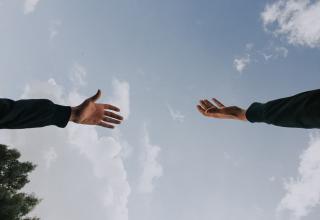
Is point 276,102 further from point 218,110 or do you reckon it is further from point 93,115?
point 93,115

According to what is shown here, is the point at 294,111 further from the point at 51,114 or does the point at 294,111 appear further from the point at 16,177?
the point at 16,177

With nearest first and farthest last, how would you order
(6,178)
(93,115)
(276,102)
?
(276,102), (93,115), (6,178)

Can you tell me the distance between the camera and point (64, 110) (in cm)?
480

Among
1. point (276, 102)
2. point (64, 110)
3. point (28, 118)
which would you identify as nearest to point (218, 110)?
point (276, 102)

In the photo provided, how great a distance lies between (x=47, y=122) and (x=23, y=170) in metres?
23.0

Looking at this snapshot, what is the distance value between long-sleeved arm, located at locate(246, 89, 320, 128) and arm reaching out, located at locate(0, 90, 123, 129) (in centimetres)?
231

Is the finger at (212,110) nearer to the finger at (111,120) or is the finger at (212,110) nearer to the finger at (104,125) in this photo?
the finger at (111,120)

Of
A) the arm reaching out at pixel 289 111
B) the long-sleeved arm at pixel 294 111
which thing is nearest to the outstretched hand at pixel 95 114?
the arm reaching out at pixel 289 111

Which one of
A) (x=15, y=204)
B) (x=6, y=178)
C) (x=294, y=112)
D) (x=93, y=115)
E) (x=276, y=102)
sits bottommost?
(x=294, y=112)

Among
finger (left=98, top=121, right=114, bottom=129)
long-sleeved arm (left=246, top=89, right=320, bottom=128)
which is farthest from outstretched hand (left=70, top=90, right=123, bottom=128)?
long-sleeved arm (left=246, top=89, right=320, bottom=128)

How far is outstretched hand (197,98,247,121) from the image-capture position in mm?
4822

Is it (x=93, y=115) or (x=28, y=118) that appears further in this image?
(x=93, y=115)

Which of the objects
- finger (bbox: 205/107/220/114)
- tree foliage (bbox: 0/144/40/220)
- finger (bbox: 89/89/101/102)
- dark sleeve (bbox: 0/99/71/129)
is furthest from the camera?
tree foliage (bbox: 0/144/40/220)

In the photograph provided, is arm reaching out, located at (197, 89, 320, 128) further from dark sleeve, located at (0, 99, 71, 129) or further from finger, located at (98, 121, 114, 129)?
dark sleeve, located at (0, 99, 71, 129)
